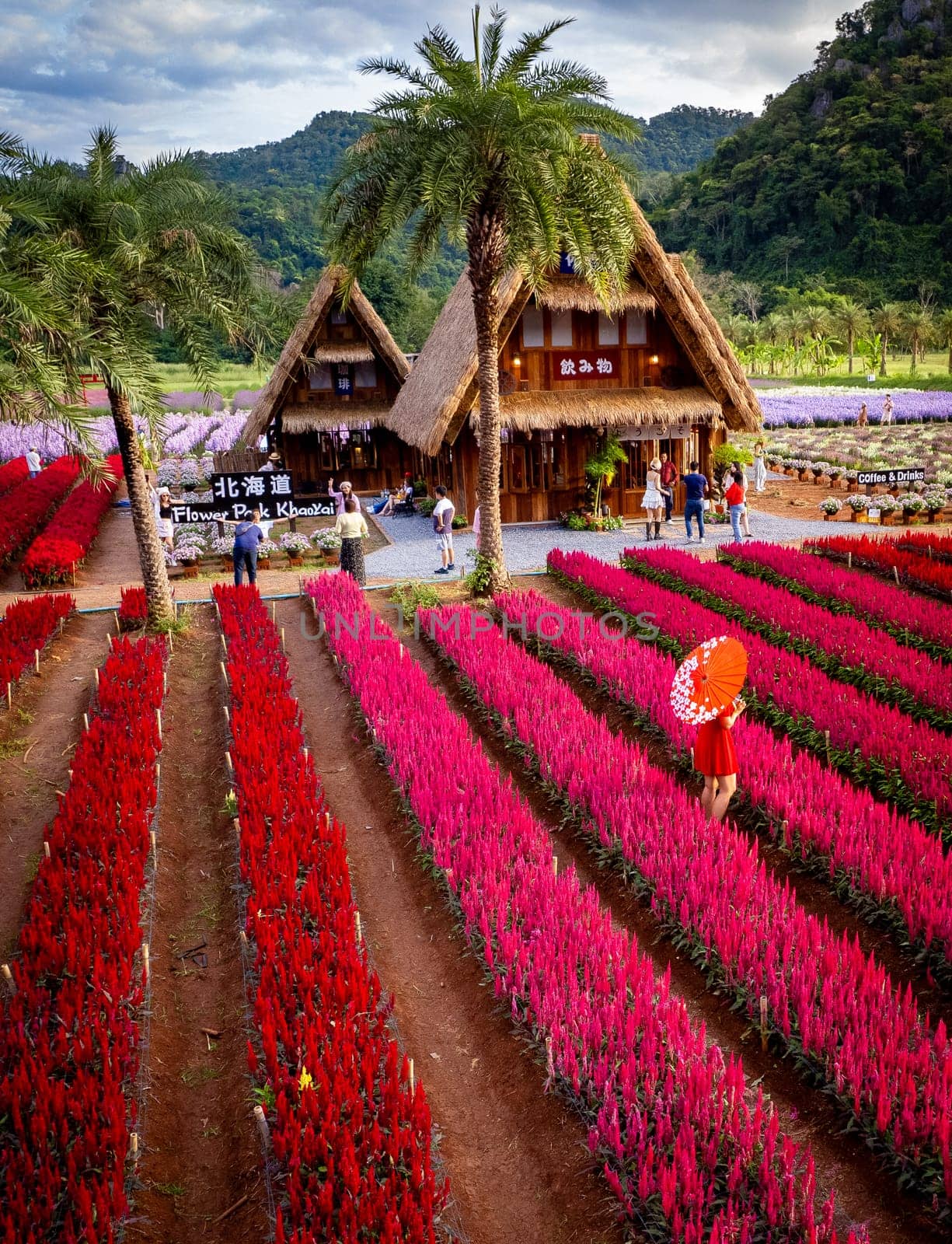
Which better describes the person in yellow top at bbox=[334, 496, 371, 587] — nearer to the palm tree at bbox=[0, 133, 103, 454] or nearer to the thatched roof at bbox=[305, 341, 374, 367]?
the palm tree at bbox=[0, 133, 103, 454]

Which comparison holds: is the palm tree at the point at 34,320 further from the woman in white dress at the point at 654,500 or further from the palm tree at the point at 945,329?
the palm tree at the point at 945,329

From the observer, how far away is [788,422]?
4175cm

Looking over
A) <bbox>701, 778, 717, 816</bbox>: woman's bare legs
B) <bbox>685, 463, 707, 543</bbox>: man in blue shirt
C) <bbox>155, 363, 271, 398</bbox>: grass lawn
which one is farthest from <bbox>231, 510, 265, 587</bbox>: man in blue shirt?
<bbox>155, 363, 271, 398</bbox>: grass lawn

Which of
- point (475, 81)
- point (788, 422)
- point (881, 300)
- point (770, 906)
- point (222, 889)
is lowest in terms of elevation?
point (222, 889)

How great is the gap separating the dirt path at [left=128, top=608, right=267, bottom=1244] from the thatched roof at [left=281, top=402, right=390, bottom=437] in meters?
17.1

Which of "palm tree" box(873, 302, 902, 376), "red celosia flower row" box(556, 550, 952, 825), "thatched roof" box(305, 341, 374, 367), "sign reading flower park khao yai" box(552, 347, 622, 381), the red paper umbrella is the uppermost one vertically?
"palm tree" box(873, 302, 902, 376)

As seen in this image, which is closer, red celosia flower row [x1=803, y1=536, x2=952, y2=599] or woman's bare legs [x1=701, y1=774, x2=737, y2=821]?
woman's bare legs [x1=701, y1=774, x2=737, y2=821]

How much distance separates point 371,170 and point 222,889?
1086 centimetres

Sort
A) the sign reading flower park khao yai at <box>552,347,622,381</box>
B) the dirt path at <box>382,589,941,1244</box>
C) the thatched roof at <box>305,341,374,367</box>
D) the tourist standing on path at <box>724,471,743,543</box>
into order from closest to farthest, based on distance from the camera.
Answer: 1. the dirt path at <box>382,589,941,1244</box>
2. the tourist standing on path at <box>724,471,743,543</box>
3. the sign reading flower park khao yai at <box>552,347,622,381</box>
4. the thatched roof at <box>305,341,374,367</box>

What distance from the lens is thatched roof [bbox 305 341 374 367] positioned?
25.6 m

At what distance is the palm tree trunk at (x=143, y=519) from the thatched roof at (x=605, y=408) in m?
7.88

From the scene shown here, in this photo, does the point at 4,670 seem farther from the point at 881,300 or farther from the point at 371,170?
the point at 881,300

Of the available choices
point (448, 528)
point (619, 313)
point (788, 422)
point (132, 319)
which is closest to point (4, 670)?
point (132, 319)

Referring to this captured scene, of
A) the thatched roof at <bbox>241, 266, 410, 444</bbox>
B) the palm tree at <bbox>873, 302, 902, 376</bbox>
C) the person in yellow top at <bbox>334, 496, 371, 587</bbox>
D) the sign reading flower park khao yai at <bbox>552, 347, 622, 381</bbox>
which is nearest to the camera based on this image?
the person in yellow top at <bbox>334, 496, 371, 587</bbox>
